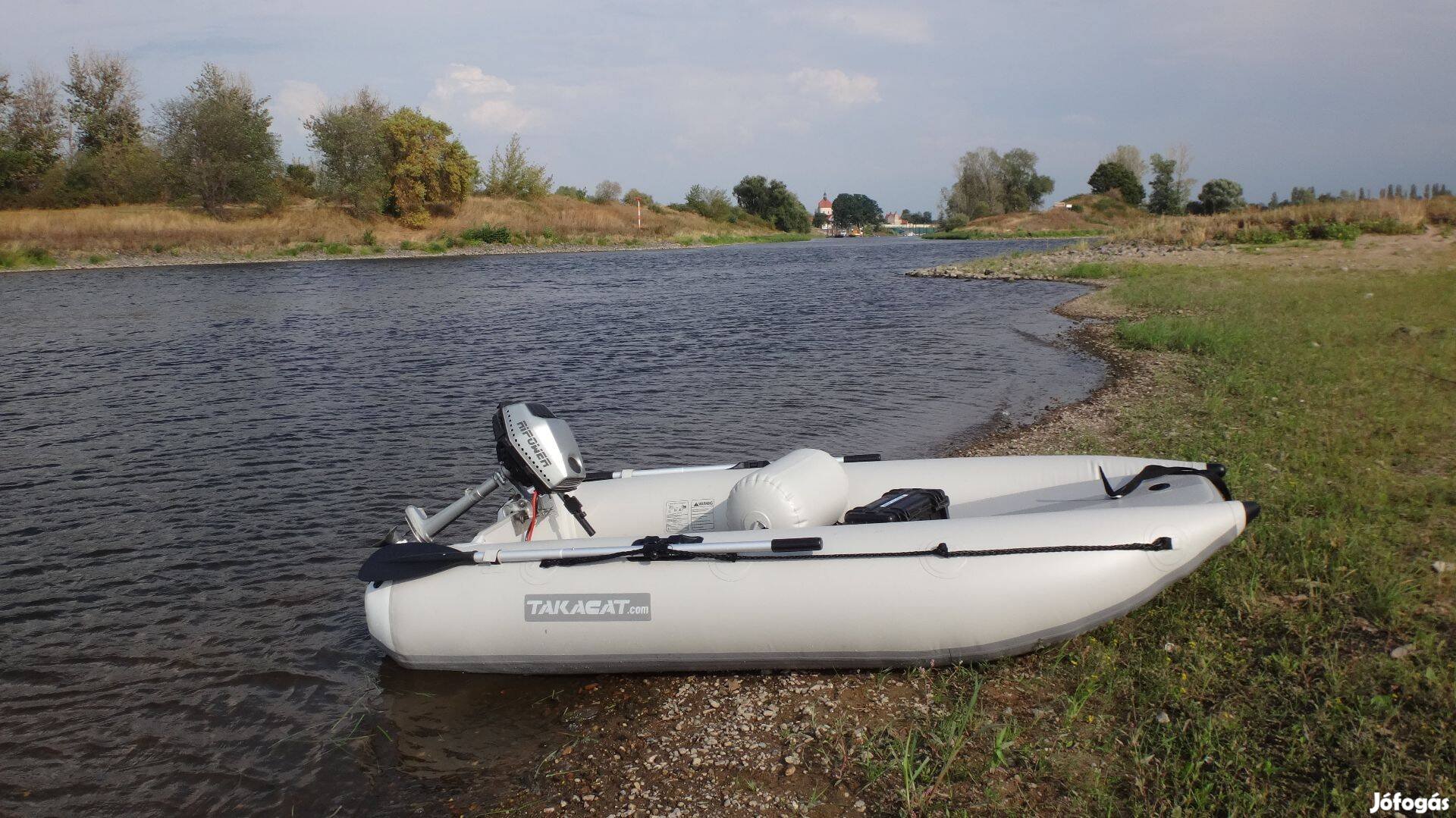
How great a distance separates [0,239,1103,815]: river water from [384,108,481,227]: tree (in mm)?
32307

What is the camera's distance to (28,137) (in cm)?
4716

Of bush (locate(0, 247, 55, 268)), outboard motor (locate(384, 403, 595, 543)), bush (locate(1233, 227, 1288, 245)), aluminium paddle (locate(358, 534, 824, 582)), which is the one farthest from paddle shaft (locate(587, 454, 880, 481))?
bush (locate(0, 247, 55, 268))

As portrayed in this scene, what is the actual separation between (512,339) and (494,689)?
1270cm

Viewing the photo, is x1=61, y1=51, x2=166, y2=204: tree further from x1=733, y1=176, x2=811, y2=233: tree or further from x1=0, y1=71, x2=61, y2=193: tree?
x1=733, y1=176, x2=811, y2=233: tree

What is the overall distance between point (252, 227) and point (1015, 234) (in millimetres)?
60624

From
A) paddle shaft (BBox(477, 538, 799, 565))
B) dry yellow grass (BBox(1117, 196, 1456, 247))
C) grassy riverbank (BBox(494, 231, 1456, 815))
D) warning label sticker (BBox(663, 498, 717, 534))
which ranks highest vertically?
dry yellow grass (BBox(1117, 196, 1456, 247))

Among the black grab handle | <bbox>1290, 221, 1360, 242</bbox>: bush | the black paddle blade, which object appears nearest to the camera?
the black grab handle

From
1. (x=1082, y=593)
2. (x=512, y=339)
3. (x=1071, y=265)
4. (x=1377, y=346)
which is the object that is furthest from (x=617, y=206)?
(x=1082, y=593)

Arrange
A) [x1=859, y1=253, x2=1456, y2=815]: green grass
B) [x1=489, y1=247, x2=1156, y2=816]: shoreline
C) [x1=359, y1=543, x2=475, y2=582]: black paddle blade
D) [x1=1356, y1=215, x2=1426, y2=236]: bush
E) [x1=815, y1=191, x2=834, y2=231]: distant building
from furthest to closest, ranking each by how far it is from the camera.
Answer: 1. [x1=815, y1=191, x2=834, y2=231]: distant building
2. [x1=1356, y1=215, x2=1426, y2=236]: bush
3. [x1=359, y1=543, x2=475, y2=582]: black paddle blade
4. [x1=489, y1=247, x2=1156, y2=816]: shoreline
5. [x1=859, y1=253, x2=1456, y2=815]: green grass

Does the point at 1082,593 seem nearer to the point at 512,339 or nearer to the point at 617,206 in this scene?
the point at 512,339

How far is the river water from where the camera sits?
3.89m

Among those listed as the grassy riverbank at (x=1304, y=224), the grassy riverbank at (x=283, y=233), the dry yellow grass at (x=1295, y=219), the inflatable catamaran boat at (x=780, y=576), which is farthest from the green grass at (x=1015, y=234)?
the inflatable catamaran boat at (x=780, y=576)

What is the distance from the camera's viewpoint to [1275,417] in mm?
6746

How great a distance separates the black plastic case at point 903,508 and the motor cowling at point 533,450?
1475mm
